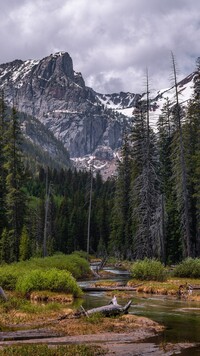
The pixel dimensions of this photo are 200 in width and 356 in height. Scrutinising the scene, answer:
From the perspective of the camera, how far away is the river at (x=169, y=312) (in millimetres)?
15530

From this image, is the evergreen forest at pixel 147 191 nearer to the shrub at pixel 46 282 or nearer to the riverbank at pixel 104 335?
the shrub at pixel 46 282

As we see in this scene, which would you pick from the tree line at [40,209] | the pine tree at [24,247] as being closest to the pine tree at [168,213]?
the pine tree at [24,247]

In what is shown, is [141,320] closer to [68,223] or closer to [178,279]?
[178,279]

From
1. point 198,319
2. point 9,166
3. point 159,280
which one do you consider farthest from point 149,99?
point 198,319

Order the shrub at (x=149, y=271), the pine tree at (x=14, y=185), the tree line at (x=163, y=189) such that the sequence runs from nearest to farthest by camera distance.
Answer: the shrub at (x=149, y=271) → the tree line at (x=163, y=189) → the pine tree at (x=14, y=185)

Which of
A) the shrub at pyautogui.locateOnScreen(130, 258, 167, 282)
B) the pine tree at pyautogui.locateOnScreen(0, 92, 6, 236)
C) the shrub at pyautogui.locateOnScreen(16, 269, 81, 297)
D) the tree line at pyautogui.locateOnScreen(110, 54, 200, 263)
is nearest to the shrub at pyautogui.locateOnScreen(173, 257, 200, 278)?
the shrub at pyautogui.locateOnScreen(130, 258, 167, 282)

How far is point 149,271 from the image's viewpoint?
3441 centimetres

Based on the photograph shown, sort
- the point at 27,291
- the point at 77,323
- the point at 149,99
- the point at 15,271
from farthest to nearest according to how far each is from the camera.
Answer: the point at 149,99
the point at 15,271
the point at 27,291
the point at 77,323

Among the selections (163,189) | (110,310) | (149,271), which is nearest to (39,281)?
(110,310)

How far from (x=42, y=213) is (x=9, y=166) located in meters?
65.0

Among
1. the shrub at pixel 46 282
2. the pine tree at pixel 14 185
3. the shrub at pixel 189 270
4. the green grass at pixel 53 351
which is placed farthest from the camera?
the pine tree at pixel 14 185

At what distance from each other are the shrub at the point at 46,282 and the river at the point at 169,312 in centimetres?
130

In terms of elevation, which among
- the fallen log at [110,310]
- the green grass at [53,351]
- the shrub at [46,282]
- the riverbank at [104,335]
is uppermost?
the shrub at [46,282]

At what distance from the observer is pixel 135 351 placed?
13.2m
